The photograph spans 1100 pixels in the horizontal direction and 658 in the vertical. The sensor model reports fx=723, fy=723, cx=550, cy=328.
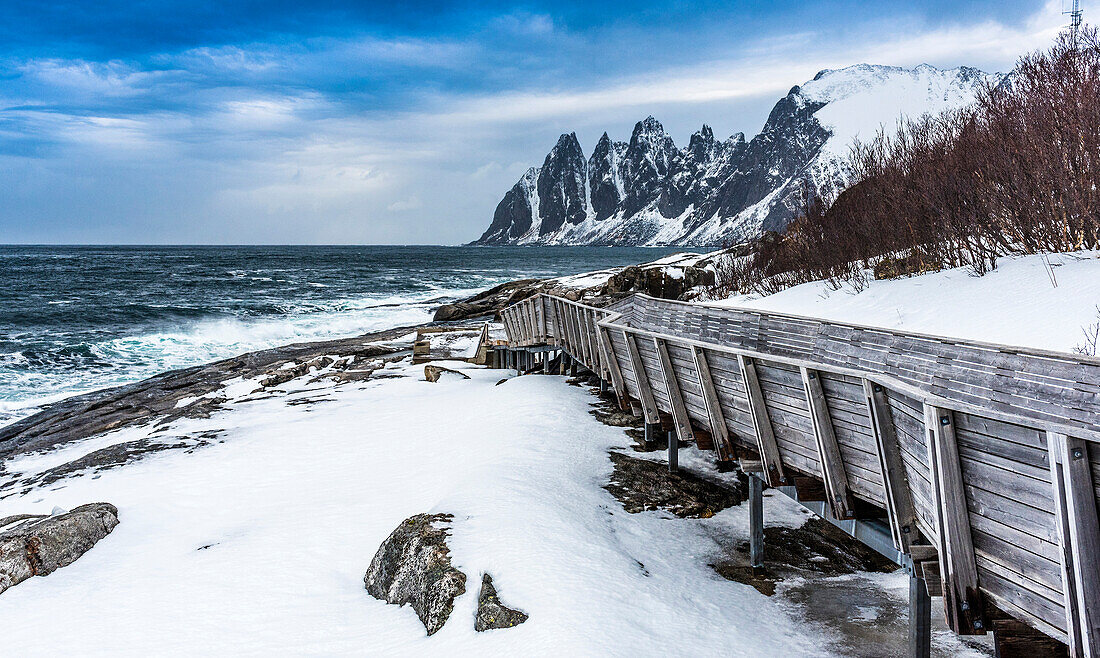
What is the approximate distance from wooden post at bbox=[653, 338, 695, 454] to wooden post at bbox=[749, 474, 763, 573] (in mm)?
1196

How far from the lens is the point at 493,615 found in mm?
4562

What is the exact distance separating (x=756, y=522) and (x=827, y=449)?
1586 millimetres

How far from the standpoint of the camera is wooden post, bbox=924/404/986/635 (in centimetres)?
319

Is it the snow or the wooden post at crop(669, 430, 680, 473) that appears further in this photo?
the snow

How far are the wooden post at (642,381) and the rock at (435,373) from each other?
707 centimetres

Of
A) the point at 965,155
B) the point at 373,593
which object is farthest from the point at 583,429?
the point at 965,155

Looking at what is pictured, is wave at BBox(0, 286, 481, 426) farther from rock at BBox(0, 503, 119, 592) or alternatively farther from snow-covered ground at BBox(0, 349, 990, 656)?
snow-covered ground at BBox(0, 349, 990, 656)

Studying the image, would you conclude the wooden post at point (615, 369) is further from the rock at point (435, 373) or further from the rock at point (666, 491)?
the rock at point (435, 373)

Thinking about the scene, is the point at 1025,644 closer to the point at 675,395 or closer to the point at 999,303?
the point at 675,395

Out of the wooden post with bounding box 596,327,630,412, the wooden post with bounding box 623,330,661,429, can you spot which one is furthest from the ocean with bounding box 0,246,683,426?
the wooden post with bounding box 623,330,661,429

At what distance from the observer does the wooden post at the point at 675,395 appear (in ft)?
23.6

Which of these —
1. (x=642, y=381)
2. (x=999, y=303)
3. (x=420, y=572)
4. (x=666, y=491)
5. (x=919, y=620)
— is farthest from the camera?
(x=999, y=303)

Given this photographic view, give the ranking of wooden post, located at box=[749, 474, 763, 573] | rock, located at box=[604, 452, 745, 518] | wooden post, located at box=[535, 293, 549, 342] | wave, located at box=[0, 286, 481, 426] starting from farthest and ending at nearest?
wave, located at box=[0, 286, 481, 426] → wooden post, located at box=[535, 293, 549, 342] → rock, located at box=[604, 452, 745, 518] → wooden post, located at box=[749, 474, 763, 573]

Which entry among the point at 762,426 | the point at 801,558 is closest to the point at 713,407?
the point at 762,426
